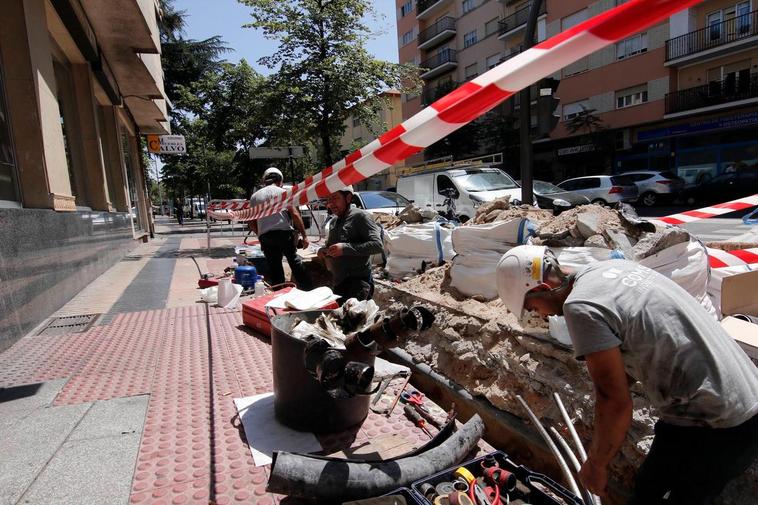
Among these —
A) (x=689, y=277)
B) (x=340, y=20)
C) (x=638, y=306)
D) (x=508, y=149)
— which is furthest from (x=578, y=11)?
(x=638, y=306)

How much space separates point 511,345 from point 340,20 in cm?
1121

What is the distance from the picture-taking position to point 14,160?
17.9 ft

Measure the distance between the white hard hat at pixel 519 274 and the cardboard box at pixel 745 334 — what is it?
156 centimetres

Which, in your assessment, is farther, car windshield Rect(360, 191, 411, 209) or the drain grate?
car windshield Rect(360, 191, 411, 209)

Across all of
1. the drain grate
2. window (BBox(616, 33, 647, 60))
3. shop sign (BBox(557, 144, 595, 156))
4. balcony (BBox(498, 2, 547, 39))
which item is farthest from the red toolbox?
balcony (BBox(498, 2, 547, 39))

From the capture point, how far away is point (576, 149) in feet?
92.8

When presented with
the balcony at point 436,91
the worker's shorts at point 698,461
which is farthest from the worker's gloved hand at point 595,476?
the balcony at point 436,91

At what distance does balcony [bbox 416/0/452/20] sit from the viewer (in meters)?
38.7

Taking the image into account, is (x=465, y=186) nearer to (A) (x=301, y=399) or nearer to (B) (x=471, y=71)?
(A) (x=301, y=399)

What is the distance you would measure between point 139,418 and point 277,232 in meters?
3.35

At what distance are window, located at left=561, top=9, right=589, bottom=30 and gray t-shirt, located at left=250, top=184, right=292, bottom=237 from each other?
26.4 metres

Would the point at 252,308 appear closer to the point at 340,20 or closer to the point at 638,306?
the point at 638,306

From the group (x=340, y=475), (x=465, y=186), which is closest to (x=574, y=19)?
(x=465, y=186)

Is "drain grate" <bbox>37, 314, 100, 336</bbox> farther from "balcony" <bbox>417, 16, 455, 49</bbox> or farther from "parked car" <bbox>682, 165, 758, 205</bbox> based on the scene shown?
"balcony" <bbox>417, 16, 455, 49</bbox>
